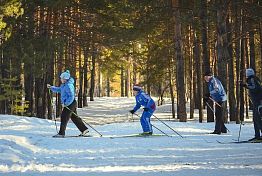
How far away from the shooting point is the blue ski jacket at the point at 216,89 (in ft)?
41.5

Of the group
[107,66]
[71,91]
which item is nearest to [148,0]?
[71,91]

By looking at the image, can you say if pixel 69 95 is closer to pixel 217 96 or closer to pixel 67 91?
pixel 67 91

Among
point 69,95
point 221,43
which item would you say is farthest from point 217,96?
point 69,95

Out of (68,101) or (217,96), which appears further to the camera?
(217,96)

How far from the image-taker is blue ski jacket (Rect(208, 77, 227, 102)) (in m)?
12.7

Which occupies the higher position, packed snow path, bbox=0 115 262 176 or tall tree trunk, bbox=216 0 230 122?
tall tree trunk, bbox=216 0 230 122

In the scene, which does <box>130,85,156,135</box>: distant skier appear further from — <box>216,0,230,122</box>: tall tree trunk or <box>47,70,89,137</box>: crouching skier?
<box>216,0,230,122</box>: tall tree trunk

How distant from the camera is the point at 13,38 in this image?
20.3m

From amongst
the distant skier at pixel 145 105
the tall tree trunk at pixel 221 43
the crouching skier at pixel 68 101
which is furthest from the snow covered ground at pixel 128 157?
the tall tree trunk at pixel 221 43

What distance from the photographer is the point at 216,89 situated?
12.8 m

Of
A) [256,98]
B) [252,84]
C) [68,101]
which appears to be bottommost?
[68,101]

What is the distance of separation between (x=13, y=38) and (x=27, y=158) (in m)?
13.4

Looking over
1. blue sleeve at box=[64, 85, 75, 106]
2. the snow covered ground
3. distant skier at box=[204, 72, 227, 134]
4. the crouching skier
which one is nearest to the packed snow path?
the snow covered ground

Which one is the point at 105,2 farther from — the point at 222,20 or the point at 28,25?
the point at 222,20
